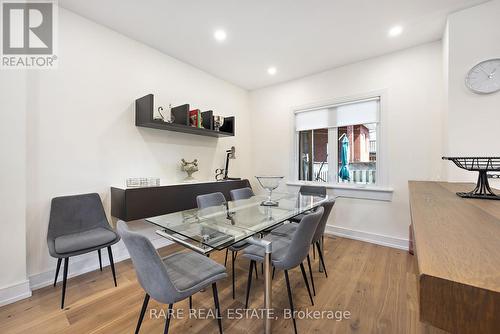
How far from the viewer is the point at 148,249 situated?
1.11 metres

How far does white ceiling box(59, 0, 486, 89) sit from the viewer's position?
2.17 m

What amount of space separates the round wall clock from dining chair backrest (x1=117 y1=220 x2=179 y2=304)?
3.20m

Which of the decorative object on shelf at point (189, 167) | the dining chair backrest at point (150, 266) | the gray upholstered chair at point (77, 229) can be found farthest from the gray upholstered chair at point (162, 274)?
the decorative object on shelf at point (189, 167)

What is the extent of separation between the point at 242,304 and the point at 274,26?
295 centimetres

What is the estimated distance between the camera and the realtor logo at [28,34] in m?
1.90

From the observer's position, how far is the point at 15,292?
1.85m

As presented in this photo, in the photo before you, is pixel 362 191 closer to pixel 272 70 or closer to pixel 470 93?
pixel 470 93

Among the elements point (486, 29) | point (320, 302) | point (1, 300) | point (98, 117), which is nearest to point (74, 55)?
point (98, 117)

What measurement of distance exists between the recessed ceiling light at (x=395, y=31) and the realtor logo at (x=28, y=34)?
373cm

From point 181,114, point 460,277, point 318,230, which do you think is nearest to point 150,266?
point 460,277

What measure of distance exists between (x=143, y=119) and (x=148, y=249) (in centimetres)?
202

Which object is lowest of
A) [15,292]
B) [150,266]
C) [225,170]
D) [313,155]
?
[15,292]

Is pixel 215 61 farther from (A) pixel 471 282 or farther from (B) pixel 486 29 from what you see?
(A) pixel 471 282

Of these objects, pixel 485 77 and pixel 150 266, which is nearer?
pixel 150 266
